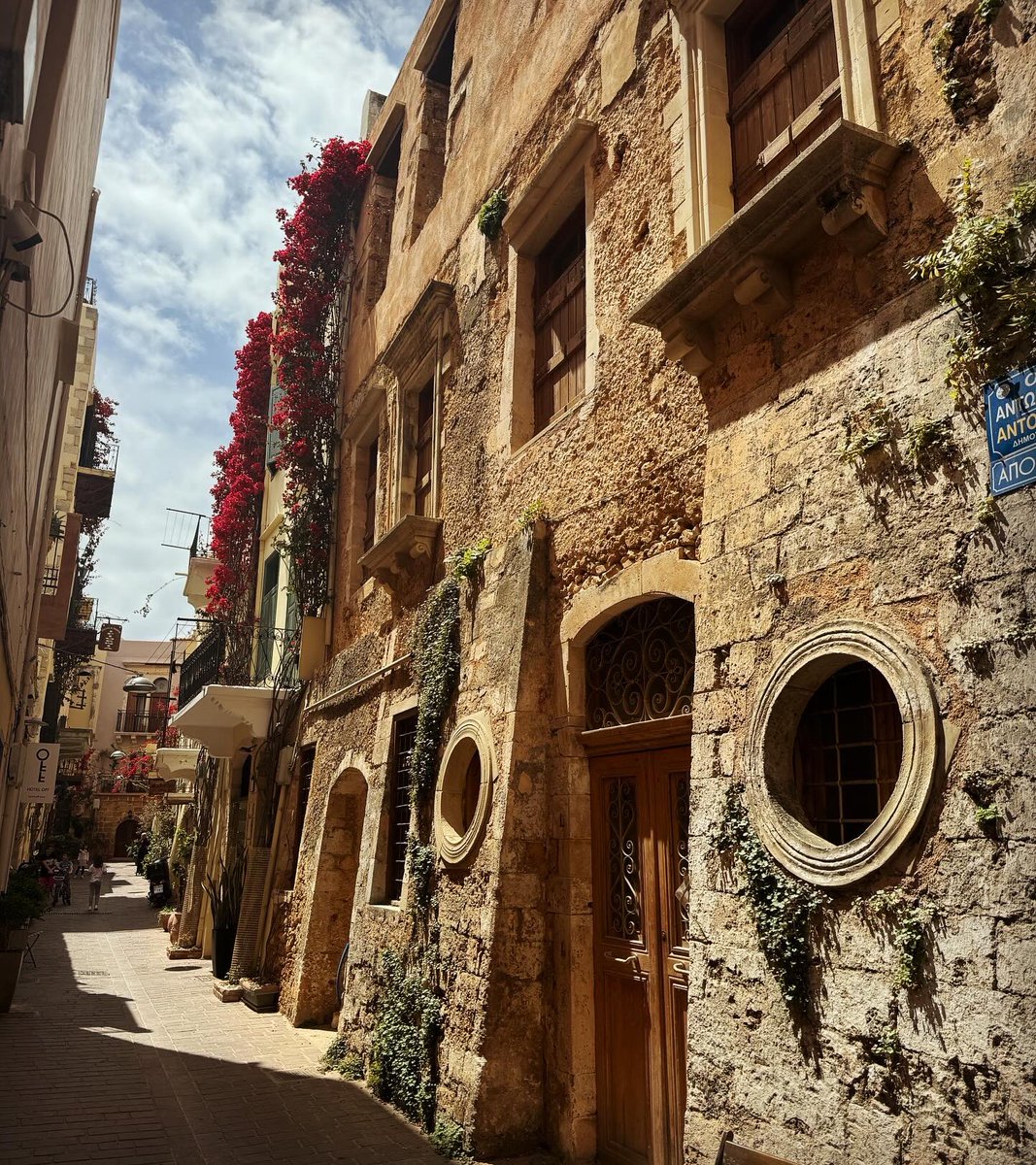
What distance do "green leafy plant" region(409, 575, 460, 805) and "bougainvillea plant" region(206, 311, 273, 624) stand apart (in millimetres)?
10599

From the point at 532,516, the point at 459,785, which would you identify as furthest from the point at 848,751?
the point at 459,785

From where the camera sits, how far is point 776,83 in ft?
15.9

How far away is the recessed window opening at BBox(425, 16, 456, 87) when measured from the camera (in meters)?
10.8

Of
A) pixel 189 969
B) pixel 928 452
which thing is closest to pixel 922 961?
pixel 928 452

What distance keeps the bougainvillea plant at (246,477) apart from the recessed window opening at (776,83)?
13546 mm

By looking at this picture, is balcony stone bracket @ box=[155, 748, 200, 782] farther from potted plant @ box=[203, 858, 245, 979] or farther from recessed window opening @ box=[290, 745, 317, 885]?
recessed window opening @ box=[290, 745, 317, 885]

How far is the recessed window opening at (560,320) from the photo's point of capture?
667 centimetres

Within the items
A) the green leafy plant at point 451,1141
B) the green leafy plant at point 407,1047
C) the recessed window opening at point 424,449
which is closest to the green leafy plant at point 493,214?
the recessed window opening at point 424,449

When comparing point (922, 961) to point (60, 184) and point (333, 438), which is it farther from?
point (333, 438)

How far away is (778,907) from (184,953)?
13.3 m

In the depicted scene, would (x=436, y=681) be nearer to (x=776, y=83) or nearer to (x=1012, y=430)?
(x=776, y=83)

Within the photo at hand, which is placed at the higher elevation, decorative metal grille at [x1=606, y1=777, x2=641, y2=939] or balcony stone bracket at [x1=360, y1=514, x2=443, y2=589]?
balcony stone bracket at [x1=360, y1=514, x2=443, y2=589]

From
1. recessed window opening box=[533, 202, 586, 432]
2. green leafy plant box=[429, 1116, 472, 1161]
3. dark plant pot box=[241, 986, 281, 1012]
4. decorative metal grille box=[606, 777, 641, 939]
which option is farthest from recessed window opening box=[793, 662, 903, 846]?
dark plant pot box=[241, 986, 281, 1012]

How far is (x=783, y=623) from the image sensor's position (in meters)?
3.69
